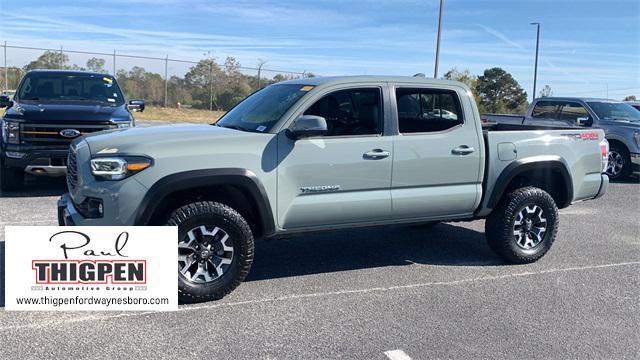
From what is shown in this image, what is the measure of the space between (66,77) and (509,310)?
322 inches

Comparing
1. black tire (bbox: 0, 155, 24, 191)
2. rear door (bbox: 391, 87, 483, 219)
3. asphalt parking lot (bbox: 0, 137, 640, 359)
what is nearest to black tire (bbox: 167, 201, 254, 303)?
asphalt parking lot (bbox: 0, 137, 640, 359)

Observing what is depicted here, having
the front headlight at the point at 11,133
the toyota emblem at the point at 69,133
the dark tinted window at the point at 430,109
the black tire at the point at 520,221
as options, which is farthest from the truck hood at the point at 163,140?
the front headlight at the point at 11,133

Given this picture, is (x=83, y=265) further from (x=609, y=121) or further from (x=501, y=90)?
(x=501, y=90)

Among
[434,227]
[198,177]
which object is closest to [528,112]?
[434,227]

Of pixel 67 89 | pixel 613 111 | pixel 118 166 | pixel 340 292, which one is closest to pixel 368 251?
pixel 340 292

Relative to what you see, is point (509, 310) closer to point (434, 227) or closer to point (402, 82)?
point (402, 82)

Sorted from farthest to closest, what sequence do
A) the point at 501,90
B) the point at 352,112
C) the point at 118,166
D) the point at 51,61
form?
the point at 501,90, the point at 51,61, the point at 352,112, the point at 118,166

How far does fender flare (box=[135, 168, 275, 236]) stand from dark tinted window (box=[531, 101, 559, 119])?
10619mm

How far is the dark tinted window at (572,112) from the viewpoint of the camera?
1309 centimetres

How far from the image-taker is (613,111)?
43.0 feet

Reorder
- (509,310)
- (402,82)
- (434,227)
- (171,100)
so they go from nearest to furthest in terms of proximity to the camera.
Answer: (509,310), (402,82), (434,227), (171,100)

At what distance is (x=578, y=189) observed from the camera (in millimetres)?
6355

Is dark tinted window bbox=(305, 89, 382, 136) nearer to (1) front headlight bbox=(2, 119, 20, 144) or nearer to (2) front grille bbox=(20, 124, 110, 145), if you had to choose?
(2) front grille bbox=(20, 124, 110, 145)

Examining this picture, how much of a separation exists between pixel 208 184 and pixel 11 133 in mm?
5289
